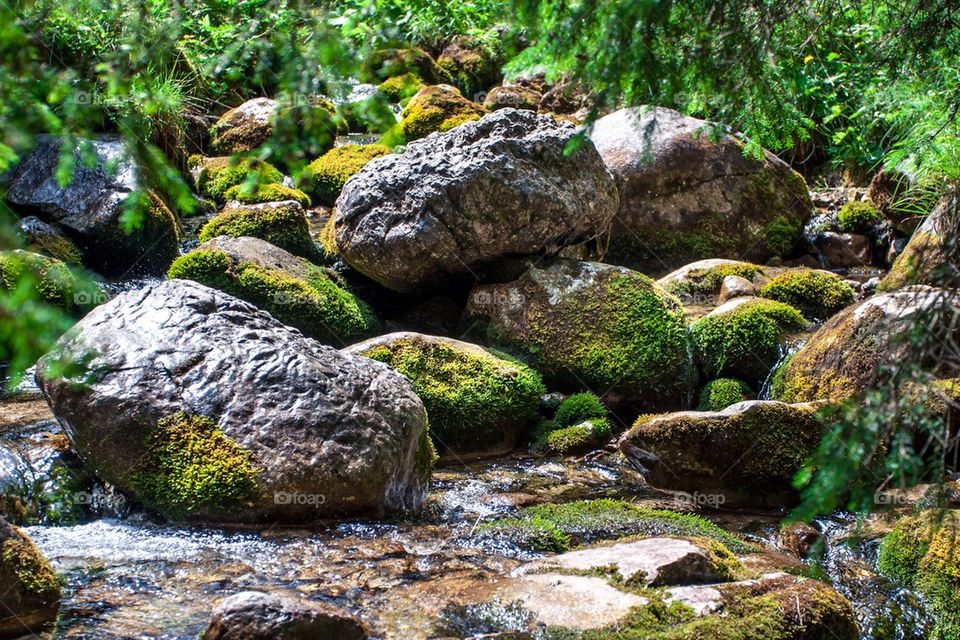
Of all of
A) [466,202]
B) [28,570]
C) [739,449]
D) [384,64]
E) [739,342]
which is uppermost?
[384,64]

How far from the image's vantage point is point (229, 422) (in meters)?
5.97

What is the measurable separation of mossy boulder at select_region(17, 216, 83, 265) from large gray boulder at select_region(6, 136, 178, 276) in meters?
0.24

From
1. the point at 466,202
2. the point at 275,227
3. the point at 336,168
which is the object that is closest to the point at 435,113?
the point at 336,168

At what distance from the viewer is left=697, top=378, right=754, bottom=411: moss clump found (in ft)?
30.1

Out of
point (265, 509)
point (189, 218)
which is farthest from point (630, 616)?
point (189, 218)

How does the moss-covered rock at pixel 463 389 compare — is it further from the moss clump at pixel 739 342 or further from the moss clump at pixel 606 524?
the moss clump at pixel 739 342

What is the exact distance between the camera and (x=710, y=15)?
4.09 m

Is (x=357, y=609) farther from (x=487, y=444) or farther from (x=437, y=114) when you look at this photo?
(x=437, y=114)

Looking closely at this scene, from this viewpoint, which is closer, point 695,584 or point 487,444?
point 695,584

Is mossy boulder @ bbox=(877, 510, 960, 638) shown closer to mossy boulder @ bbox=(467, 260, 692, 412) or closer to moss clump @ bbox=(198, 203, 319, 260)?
mossy boulder @ bbox=(467, 260, 692, 412)

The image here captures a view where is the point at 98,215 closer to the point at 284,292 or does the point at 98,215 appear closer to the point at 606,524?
the point at 284,292

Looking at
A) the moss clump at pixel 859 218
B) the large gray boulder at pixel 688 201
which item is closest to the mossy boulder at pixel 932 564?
the large gray boulder at pixel 688 201

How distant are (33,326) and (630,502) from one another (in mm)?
5693

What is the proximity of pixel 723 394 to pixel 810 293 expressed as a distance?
2.58 meters
